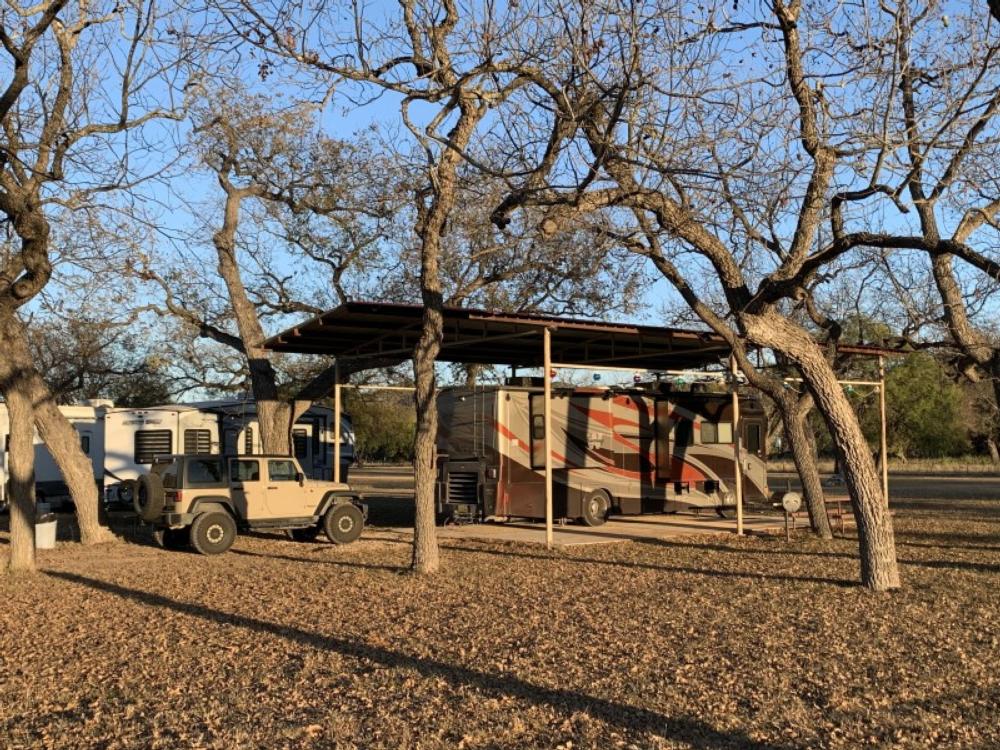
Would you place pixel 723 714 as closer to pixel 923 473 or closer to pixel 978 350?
pixel 978 350

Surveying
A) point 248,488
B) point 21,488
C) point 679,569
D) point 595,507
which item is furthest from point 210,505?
point 595,507

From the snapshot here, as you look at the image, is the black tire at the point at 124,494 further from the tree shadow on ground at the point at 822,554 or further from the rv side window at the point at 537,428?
the tree shadow on ground at the point at 822,554

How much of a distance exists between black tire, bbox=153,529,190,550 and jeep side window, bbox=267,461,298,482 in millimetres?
1581

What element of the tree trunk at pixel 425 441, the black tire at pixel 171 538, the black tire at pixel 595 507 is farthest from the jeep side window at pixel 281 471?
the black tire at pixel 595 507

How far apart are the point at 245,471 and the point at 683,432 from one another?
9.07 meters

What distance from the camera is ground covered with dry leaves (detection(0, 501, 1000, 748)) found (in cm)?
589

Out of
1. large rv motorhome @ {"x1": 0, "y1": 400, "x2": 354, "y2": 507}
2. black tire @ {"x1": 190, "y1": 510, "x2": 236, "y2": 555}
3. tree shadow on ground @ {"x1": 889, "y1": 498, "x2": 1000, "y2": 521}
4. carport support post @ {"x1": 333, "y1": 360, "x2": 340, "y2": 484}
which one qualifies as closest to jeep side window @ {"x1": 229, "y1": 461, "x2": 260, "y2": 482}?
black tire @ {"x1": 190, "y1": 510, "x2": 236, "y2": 555}

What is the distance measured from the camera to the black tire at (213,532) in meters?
15.2

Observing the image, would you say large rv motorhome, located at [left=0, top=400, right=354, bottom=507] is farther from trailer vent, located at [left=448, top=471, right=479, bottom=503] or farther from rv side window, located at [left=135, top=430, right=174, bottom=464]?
trailer vent, located at [left=448, top=471, right=479, bottom=503]

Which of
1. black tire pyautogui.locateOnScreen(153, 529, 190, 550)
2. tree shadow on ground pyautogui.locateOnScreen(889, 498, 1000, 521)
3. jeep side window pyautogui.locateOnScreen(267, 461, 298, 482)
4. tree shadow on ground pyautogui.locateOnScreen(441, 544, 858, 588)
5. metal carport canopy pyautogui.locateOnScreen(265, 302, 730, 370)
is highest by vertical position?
metal carport canopy pyautogui.locateOnScreen(265, 302, 730, 370)

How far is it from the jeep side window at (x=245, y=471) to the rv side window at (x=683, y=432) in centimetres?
864

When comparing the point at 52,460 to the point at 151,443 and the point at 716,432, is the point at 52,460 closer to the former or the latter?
the point at 151,443

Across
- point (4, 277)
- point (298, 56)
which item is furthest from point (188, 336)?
point (298, 56)

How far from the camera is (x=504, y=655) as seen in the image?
7777 millimetres
